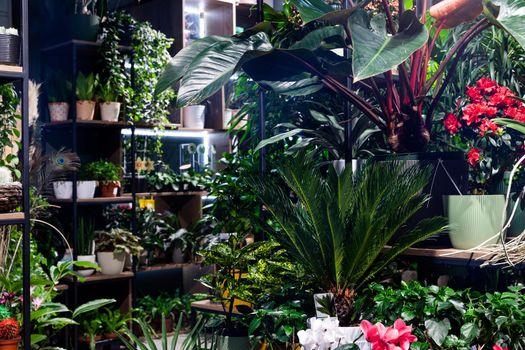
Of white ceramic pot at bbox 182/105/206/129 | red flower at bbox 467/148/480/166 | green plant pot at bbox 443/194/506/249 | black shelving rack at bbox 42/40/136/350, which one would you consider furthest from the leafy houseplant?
white ceramic pot at bbox 182/105/206/129

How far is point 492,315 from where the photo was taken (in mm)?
2381

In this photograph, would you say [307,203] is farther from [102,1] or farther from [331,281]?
[102,1]

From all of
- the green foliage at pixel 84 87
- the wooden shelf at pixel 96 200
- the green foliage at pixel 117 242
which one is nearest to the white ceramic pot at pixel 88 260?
the green foliage at pixel 117 242

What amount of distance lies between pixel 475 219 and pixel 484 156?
36cm

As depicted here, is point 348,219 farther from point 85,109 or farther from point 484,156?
point 85,109

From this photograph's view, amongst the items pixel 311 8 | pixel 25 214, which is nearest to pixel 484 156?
pixel 311 8

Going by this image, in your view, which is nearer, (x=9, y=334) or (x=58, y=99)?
(x=9, y=334)

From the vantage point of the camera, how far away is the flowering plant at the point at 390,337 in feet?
7.44

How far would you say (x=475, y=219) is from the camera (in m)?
2.71

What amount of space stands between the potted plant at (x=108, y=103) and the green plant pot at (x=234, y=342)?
10.2 ft

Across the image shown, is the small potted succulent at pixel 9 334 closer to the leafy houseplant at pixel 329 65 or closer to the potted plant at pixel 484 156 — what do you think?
the leafy houseplant at pixel 329 65

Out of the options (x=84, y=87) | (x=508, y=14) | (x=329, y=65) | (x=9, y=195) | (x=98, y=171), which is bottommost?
(x=9, y=195)

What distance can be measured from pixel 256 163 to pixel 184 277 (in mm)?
3218

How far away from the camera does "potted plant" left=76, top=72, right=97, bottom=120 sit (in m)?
5.59
